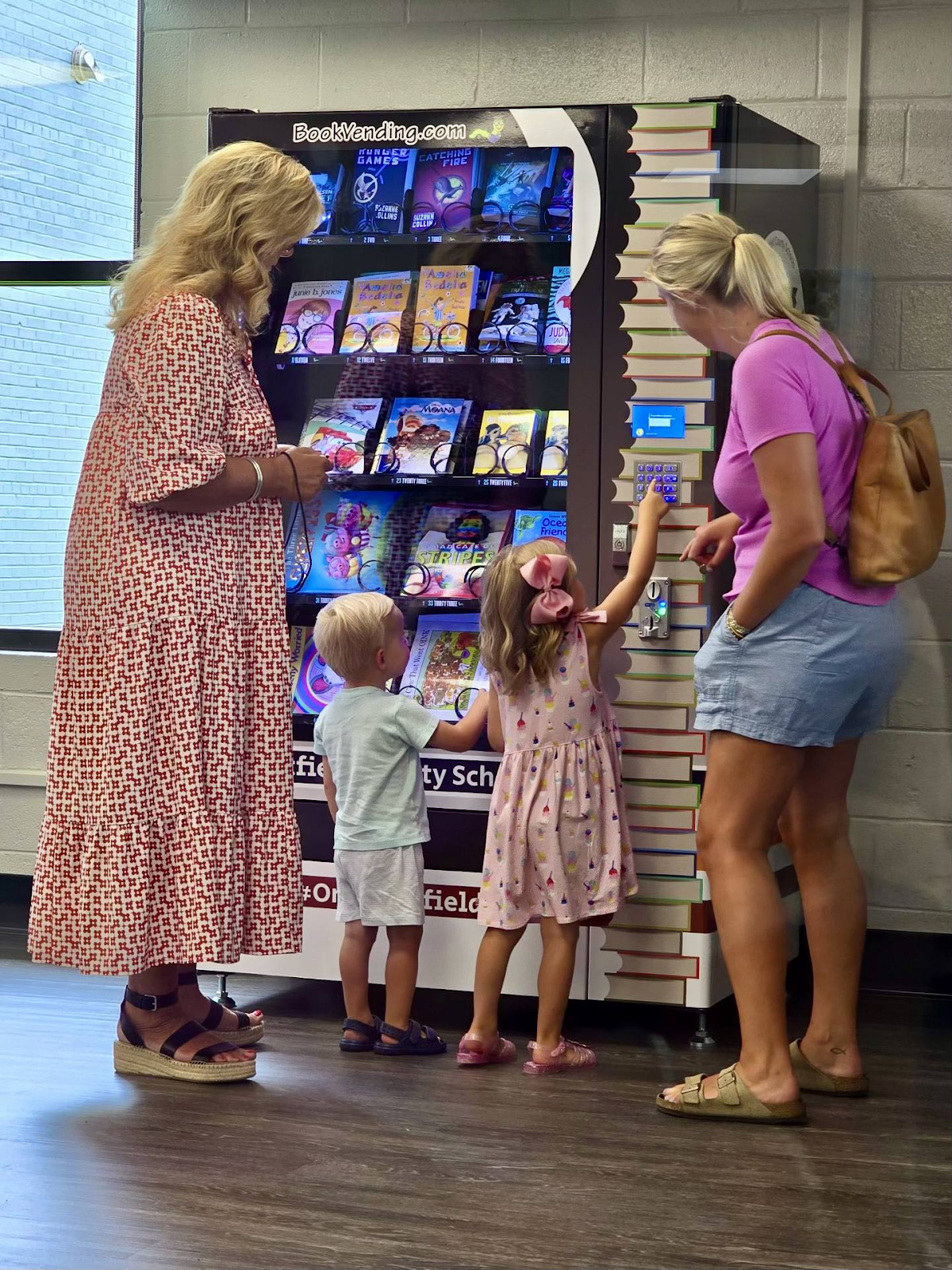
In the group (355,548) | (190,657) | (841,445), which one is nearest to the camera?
(841,445)

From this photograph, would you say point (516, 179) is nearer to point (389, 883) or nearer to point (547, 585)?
point (547, 585)

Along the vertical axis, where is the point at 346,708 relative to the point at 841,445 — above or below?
below

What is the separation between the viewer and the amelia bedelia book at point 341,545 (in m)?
3.40

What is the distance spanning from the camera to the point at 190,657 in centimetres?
268

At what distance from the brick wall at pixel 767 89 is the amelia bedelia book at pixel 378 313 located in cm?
40

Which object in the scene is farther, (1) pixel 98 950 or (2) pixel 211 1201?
(1) pixel 98 950

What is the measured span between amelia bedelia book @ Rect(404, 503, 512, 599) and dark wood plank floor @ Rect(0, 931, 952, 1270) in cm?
106

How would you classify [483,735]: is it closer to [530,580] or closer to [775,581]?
[530,580]

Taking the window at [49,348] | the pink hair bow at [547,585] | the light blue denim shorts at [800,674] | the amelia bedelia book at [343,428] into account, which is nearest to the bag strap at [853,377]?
the light blue denim shorts at [800,674]

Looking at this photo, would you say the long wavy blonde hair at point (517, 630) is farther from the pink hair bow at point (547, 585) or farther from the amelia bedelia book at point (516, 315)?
the amelia bedelia book at point (516, 315)

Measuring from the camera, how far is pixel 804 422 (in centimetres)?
229

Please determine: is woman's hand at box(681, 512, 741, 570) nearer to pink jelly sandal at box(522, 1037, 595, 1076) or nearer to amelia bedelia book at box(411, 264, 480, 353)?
amelia bedelia book at box(411, 264, 480, 353)

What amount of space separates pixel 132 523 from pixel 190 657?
0.91ft

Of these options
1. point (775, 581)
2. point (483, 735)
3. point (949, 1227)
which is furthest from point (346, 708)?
point (949, 1227)
